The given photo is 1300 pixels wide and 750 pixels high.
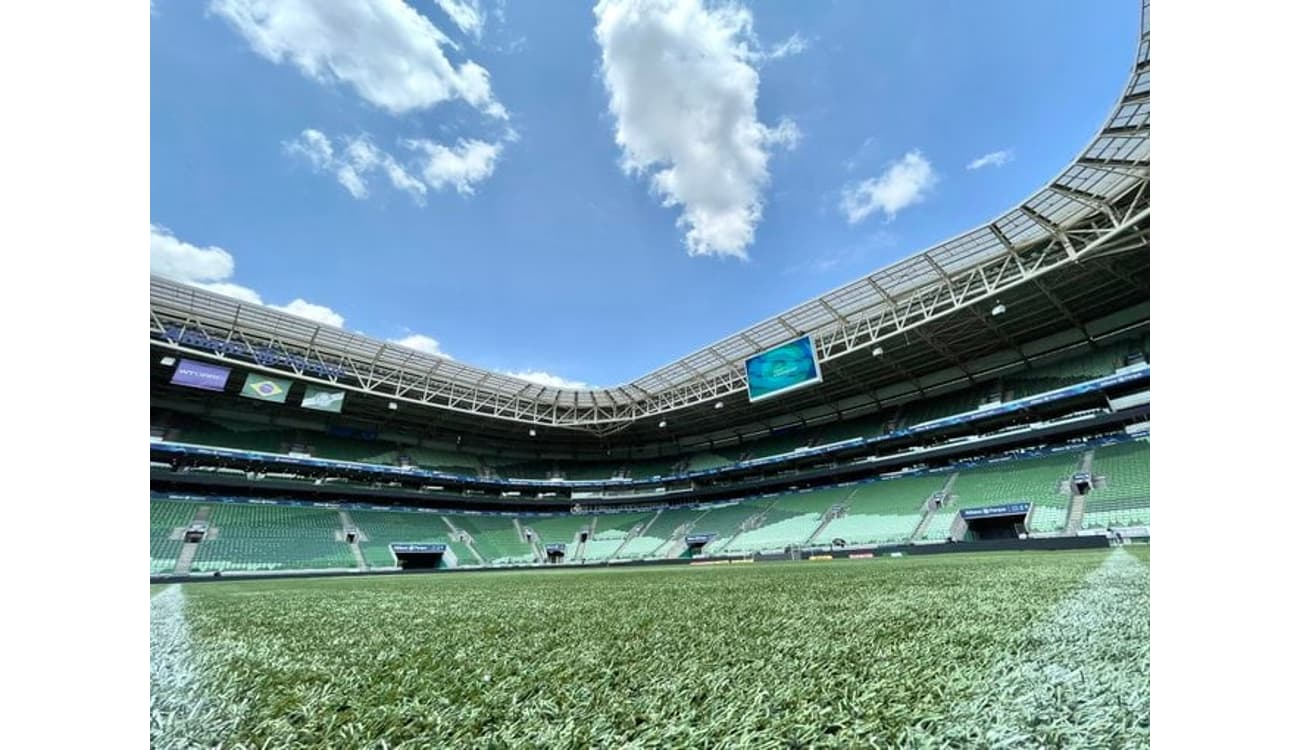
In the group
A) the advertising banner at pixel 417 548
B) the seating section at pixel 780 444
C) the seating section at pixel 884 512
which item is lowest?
Result: the advertising banner at pixel 417 548

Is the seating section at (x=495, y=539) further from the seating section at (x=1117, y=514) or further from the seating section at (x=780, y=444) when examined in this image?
the seating section at (x=1117, y=514)

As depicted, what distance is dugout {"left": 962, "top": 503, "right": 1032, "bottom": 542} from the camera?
20.3 m

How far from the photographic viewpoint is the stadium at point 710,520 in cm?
126

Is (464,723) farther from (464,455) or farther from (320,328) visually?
(464,455)

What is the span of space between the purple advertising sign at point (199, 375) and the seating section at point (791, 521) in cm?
2613

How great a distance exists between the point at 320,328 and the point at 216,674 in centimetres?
2378

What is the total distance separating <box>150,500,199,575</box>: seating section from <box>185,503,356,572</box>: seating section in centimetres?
77

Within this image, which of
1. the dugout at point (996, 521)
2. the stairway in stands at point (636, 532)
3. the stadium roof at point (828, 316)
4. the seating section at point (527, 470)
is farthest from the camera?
the seating section at point (527, 470)

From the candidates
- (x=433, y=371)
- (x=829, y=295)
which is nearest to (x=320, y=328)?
(x=433, y=371)

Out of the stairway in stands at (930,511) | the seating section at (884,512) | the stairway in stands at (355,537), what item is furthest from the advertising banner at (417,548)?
the stairway in stands at (930,511)

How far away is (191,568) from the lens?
20000mm

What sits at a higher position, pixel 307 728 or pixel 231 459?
pixel 307 728
